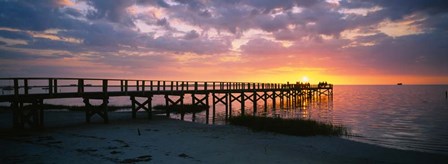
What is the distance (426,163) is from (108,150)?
39.2 ft

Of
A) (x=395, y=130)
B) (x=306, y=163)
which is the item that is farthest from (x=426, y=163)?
(x=395, y=130)

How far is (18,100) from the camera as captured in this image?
16.8 metres

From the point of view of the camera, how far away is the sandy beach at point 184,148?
1058cm

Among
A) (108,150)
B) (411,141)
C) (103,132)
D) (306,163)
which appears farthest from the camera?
(411,141)

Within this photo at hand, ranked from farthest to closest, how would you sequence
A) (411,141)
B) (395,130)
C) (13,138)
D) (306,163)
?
(395,130), (411,141), (13,138), (306,163)

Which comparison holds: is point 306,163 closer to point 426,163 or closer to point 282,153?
point 282,153

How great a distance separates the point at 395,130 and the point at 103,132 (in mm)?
19325

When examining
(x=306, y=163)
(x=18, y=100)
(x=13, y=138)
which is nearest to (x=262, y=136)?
(x=306, y=163)

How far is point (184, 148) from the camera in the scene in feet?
40.4

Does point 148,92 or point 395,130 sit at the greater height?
point 148,92

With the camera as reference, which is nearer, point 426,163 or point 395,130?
point 426,163

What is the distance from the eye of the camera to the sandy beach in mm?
10578

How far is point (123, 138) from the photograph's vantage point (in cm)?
1419

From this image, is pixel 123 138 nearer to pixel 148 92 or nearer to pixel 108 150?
pixel 108 150
